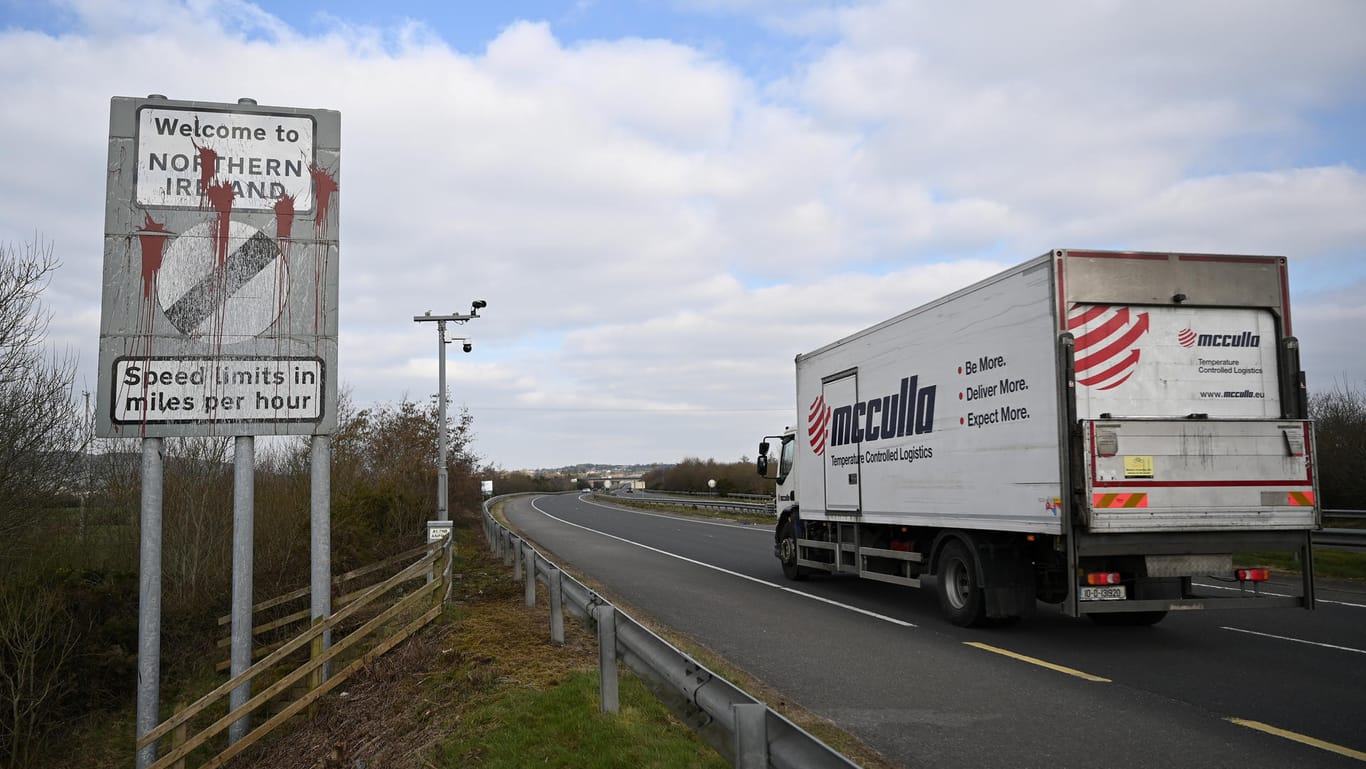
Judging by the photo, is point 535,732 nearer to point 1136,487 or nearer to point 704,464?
point 1136,487

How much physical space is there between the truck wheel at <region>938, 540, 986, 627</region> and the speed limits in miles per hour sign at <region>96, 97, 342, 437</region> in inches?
278

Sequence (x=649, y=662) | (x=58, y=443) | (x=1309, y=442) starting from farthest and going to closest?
1. (x=58, y=443)
2. (x=1309, y=442)
3. (x=649, y=662)

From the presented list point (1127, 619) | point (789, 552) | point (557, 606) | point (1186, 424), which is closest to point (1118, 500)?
point (1186, 424)

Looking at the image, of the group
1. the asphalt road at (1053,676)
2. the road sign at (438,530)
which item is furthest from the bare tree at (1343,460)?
the road sign at (438,530)

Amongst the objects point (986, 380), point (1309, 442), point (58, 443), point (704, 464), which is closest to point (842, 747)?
point (986, 380)

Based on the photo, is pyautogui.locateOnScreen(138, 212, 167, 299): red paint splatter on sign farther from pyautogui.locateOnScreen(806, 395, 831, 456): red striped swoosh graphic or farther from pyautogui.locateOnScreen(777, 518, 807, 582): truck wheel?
pyautogui.locateOnScreen(777, 518, 807, 582): truck wheel

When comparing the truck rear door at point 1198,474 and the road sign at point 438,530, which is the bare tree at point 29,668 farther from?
the truck rear door at point 1198,474

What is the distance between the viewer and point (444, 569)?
11.5 m

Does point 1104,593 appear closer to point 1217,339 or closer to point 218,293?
point 1217,339

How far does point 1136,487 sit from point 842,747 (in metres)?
4.54

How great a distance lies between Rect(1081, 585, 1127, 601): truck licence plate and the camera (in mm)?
8656

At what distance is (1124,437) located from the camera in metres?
8.62

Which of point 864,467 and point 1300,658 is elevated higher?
point 864,467

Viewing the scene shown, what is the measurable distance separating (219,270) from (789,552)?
34.4 feet
